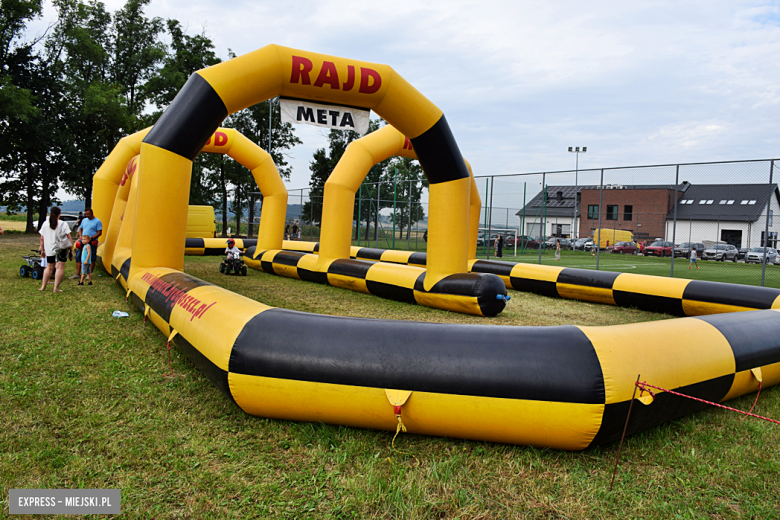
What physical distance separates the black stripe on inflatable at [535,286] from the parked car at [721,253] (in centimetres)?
1115

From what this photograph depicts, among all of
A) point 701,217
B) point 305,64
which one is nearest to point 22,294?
point 305,64

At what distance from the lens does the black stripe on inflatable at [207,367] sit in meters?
3.17

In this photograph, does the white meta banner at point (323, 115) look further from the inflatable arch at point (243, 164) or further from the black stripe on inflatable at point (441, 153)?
the inflatable arch at point (243, 164)

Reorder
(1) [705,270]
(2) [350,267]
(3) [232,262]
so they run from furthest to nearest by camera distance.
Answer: (1) [705,270] < (3) [232,262] < (2) [350,267]

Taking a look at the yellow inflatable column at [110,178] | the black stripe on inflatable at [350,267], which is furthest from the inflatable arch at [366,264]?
the yellow inflatable column at [110,178]

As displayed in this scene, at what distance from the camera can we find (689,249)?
16438 mm

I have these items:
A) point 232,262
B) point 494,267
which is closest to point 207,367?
point 494,267

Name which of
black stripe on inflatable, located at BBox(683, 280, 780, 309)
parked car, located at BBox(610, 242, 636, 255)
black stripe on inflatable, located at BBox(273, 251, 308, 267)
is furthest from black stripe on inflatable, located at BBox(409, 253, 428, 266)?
parked car, located at BBox(610, 242, 636, 255)

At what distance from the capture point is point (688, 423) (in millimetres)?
3256

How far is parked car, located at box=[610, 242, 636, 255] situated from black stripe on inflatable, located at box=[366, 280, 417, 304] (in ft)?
59.6

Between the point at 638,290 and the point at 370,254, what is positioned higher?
the point at 370,254

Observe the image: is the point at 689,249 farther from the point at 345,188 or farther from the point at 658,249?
the point at 345,188

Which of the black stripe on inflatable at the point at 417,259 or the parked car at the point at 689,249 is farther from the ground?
the parked car at the point at 689,249

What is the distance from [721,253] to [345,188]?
14496 mm
